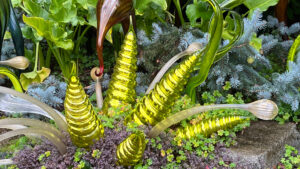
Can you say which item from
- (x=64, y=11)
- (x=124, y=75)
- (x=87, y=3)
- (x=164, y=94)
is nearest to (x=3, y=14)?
(x=64, y=11)

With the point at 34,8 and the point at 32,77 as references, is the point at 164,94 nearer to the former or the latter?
the point at 32,77

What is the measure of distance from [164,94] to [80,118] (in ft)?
1.25

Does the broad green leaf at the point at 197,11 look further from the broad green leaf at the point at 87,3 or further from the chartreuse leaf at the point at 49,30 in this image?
the chartreuse leaf at the point at 49,30

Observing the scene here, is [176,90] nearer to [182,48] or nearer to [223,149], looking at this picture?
[223,149]

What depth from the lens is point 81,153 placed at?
Answer: 4.38ft

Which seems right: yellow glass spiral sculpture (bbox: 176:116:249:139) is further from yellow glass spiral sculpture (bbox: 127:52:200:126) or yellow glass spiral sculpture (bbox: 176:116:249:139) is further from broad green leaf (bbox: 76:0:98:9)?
broad green leaf (bbox: 76:0:98:9)

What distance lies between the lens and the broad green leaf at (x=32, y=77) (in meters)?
1.99

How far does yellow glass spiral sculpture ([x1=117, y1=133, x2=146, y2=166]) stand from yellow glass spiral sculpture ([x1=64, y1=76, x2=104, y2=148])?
0.15 meters

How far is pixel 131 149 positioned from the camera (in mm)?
1222

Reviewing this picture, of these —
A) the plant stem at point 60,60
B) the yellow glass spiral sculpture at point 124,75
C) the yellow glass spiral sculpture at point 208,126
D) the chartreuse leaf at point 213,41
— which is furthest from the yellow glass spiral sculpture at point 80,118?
the plant stem at point 60,60

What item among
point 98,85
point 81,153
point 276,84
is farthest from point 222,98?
point 81,153

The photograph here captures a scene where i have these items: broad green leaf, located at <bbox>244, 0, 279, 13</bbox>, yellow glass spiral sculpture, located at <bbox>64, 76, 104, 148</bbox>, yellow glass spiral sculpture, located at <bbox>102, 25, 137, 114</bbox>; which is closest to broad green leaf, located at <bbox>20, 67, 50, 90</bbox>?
yellow glass spiral sculpture, located at <bbox>102, 25, 137, 114</bbox>

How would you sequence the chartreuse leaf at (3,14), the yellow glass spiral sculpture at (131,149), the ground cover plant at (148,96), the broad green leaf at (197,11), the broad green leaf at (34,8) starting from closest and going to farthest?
1. the yellow glass spiral sculpture at (131,149)
2. the ground cover plant at (148,96)
3. the chartreuse leaf at (3,14)
4. the broad green leaf at (34,8)
5. the broad green leaf at (197,11)

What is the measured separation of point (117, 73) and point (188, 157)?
1.77ft
